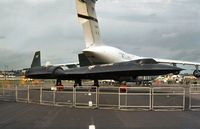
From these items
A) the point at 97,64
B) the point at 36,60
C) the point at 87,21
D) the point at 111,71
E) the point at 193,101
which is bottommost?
the point at 193,101

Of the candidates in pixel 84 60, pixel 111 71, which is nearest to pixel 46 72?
pixel 84 60

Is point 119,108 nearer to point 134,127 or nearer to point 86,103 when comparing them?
point 86,103

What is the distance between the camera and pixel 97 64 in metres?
50.9

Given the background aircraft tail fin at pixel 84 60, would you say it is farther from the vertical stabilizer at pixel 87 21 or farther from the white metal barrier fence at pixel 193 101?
the white metal barrier fence at pixel 193 101

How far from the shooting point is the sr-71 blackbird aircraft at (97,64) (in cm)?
3989

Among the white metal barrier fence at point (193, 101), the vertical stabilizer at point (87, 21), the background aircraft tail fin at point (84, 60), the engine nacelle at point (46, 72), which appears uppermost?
the vertical stabilizer at point (87, 21)

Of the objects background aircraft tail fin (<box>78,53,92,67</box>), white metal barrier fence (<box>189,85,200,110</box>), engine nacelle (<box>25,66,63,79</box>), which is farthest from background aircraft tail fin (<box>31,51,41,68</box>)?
white metal barrier fence (<box>189,85,200,110</box>)

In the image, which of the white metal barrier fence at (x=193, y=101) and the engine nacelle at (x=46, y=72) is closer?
the white metal barrier fence at (x=193, y=101)

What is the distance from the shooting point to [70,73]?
49125mm

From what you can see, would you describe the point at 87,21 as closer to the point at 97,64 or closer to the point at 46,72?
the point at 97,64

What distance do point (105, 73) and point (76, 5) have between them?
13.0 metres

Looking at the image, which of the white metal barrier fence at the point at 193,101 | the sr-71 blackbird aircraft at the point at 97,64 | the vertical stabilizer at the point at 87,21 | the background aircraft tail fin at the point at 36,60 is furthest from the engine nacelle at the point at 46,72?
the white metal barrier fence at the point at 193,101

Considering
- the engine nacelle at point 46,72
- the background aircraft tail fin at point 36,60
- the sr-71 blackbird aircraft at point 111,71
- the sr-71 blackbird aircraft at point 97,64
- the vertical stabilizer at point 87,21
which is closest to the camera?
the sr-71 blackbird aircraft at point 111,71

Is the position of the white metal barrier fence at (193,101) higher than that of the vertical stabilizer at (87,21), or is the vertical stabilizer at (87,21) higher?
the vertical stabilizer at (87,21)
